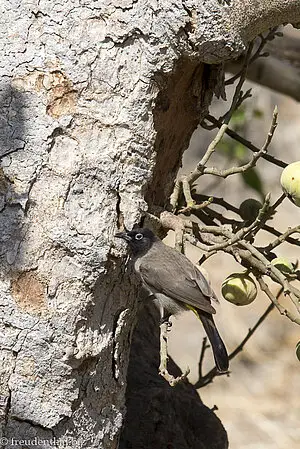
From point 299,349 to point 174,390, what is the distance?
932 mm

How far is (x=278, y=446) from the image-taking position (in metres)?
5.22

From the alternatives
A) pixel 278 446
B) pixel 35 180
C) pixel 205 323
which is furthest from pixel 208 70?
pixel 278 446

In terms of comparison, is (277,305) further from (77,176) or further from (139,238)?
(77,176)

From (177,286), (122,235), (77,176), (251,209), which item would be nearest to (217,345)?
(177,286)

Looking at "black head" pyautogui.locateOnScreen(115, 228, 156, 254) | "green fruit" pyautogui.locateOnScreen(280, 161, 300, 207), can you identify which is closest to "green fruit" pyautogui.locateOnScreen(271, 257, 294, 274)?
"green fruit" pyautogui.locateOnScreen(280, 161, 300, 207)

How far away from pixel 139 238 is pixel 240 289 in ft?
0.90

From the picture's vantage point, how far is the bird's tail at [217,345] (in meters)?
2.54

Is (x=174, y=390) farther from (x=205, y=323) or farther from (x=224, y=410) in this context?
(x=224, y=410)

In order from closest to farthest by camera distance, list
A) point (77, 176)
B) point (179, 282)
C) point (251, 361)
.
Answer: point (77, 176) → point (179, 282) → point (251, 361)

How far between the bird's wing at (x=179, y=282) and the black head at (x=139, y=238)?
107 mm

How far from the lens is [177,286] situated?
2.69 m

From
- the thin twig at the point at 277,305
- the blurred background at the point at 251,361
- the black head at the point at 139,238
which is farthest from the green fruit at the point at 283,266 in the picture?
the blurred background at the point at 251,361

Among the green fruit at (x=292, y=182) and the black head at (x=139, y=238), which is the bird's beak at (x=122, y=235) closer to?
the black head at (x=139, y=238)

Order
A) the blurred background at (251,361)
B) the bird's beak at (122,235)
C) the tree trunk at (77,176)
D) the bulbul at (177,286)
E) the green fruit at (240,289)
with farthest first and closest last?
1. the blurred background at (251,361)
2. the bulbul at (177,286)
3. the green fruit at (240,289)
4. the bird's beak at (122,235)
5. the tree trunk at (77,176)
